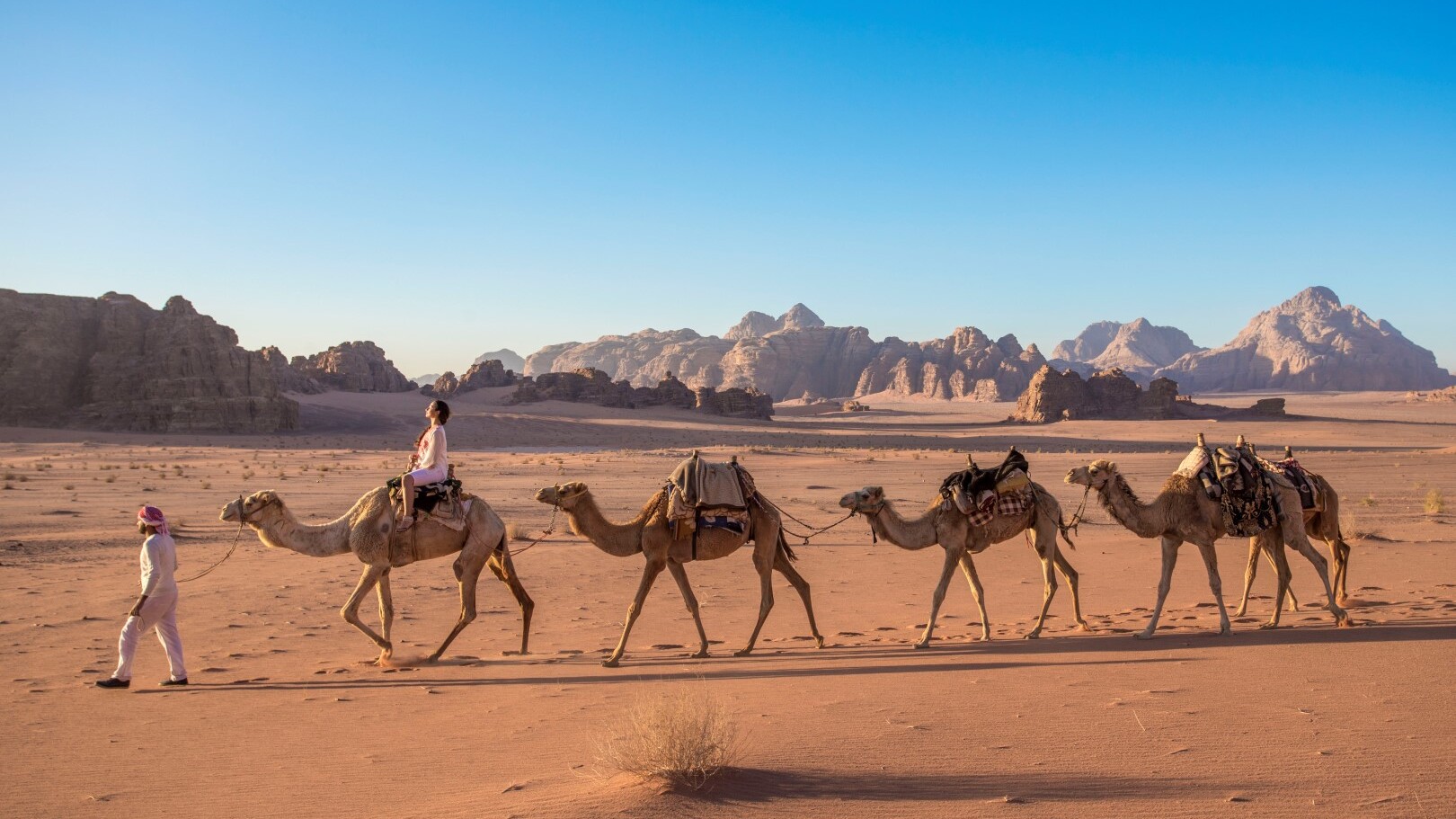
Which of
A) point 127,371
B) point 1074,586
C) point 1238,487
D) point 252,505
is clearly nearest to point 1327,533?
point 1238,487

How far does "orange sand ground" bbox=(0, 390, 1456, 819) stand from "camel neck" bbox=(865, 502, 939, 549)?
3.36ft

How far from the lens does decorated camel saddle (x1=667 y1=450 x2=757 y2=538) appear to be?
9266mm

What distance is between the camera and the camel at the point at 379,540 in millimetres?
8859

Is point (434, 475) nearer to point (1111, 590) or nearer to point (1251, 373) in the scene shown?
point (1111, 590)

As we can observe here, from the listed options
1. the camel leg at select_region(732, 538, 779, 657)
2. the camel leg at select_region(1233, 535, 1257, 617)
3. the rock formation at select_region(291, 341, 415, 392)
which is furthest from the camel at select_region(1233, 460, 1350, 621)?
the rock formation at select_region(291, 341, 415, 392)

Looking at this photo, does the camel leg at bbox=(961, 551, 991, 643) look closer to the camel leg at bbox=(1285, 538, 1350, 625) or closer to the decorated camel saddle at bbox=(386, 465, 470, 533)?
the camel leg at bbox=(1285, 538, 1350, 625)

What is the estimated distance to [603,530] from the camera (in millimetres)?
9422

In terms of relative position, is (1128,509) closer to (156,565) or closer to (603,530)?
(603,530)

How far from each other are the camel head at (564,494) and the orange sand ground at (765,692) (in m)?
1.47

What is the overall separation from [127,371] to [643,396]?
136 feet

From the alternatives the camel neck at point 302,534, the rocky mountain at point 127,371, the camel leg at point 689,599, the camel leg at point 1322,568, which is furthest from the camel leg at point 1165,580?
the rocky mountain at point 127,371

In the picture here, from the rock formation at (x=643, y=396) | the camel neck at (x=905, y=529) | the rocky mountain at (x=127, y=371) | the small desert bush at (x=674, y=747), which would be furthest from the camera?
the rock formation at (x=643, y=396)

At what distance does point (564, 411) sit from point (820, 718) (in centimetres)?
7785

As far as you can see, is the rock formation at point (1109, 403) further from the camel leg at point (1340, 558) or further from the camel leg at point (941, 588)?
the camel leg at point (941, 588)
